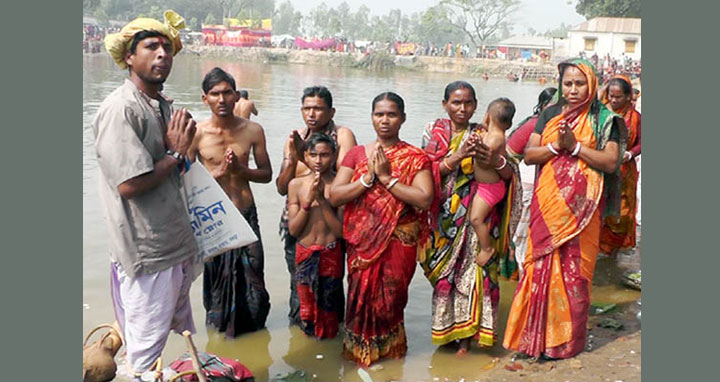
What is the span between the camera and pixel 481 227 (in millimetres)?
4738

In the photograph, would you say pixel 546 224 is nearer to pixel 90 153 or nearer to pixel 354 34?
pixel 90 153

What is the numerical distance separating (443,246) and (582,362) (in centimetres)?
118

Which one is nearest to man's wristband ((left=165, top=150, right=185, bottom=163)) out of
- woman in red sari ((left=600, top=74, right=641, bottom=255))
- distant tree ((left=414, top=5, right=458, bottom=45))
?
woman in red sari ((left=600, top=74, right=641, bottom=255))

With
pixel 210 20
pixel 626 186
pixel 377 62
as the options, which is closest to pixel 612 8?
pixel 377 62

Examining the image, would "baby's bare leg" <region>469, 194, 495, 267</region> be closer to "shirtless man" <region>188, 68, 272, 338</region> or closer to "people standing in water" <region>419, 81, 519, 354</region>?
"people standing in water" <region>419, 81, 519, 354</region>

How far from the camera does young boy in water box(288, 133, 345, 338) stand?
480 cm

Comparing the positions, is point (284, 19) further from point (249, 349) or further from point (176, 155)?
point (176, 155)

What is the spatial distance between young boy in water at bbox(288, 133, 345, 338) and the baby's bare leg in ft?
3.09

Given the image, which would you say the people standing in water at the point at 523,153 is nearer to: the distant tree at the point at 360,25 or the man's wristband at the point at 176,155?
the man's wristband at the point at 176,155

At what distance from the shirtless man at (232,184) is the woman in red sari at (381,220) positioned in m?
0.85

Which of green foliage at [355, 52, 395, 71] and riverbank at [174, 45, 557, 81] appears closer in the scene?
riverbank at [174, 45, 557, 81]

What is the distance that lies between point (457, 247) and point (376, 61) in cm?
4543

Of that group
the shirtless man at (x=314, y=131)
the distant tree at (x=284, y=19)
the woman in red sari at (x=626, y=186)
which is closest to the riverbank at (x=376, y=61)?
the distant tree at (x=284, y=19)

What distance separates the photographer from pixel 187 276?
391 centimetres
